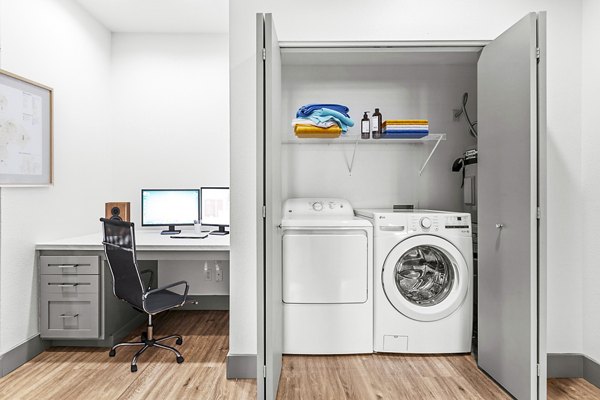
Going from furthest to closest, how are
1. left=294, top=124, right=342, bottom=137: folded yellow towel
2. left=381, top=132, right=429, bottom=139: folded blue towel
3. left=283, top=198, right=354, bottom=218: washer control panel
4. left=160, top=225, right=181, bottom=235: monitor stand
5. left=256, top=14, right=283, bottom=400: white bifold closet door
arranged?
left=160, top=225, right=181, bottom=235: monitor stand → left=283, top=198, right=354, bottom=218: washer control panel → left=381, top=132, right=429, bottom=139: folded blue towel → left=294, top=124, right=342, bottom=137: folded yellow towel → left=256, top=14, right=283, bottom=400: white bifold closet door

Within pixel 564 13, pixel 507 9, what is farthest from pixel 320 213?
pixel 564 13

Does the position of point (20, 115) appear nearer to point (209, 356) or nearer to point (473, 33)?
point (209, 356)

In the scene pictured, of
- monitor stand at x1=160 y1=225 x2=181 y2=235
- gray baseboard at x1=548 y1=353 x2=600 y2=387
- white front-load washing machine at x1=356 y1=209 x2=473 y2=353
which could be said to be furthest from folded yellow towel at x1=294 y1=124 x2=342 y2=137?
gray baseboard at x1=548 y1=353 x2=600 y2=387

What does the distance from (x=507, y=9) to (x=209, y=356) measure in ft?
9.56

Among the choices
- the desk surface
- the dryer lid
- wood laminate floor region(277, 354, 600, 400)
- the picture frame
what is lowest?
wood laminate floor region(277, 354, 600, 400)

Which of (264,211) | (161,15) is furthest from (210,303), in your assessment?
(161,15)

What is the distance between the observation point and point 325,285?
2.49 meters

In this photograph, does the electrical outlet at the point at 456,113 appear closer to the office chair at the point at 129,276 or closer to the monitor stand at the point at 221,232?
the monitor stand at the point at 221,232

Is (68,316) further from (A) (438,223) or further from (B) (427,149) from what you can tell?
(B) (427,149)

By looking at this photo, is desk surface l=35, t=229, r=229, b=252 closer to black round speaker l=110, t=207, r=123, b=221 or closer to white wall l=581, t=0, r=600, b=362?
black round speaker l=110, t=207, r=123, b=221

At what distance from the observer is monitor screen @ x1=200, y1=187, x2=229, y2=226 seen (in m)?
3.17

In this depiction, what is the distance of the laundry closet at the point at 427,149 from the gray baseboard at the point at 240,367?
20 centimetres

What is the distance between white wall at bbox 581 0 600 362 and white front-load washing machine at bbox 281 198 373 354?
1278 millimetres

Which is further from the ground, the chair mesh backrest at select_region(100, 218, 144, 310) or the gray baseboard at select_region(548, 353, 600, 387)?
the chair mesh backrest at select_region(100, 218, 144, 310)
